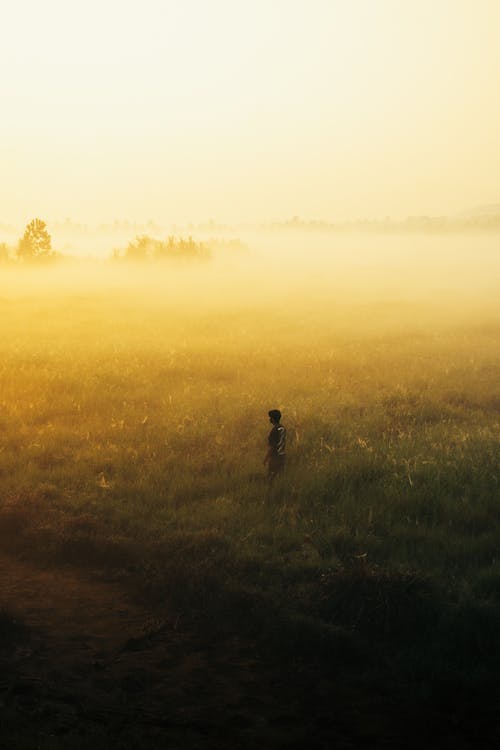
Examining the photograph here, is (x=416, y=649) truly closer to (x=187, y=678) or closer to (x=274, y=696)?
(x=274, y=696)

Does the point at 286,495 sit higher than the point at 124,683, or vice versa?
the point at 286,495

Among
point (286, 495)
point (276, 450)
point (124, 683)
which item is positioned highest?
point (276, 450)

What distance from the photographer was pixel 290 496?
10.3 m

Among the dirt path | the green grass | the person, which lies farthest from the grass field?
the dirt path

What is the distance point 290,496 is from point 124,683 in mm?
4593

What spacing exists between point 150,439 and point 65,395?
4.05 meters

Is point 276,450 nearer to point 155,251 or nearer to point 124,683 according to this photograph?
point 124,683

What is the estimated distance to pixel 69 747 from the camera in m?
5.24

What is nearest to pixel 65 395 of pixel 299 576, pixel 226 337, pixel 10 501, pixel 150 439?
pixel 150 439

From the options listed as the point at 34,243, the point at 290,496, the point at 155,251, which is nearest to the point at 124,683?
the point at 290,496

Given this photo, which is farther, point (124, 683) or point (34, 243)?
point (34, 243)

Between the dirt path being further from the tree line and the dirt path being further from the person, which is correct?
the tree line

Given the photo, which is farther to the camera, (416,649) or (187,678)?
(416,649)

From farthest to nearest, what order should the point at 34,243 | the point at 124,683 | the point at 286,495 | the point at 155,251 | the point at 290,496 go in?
1. the point at 155,251
2. the point at 34,243
3. the point at 286,495
4. the point at 290,496
5. the point at 124,683
